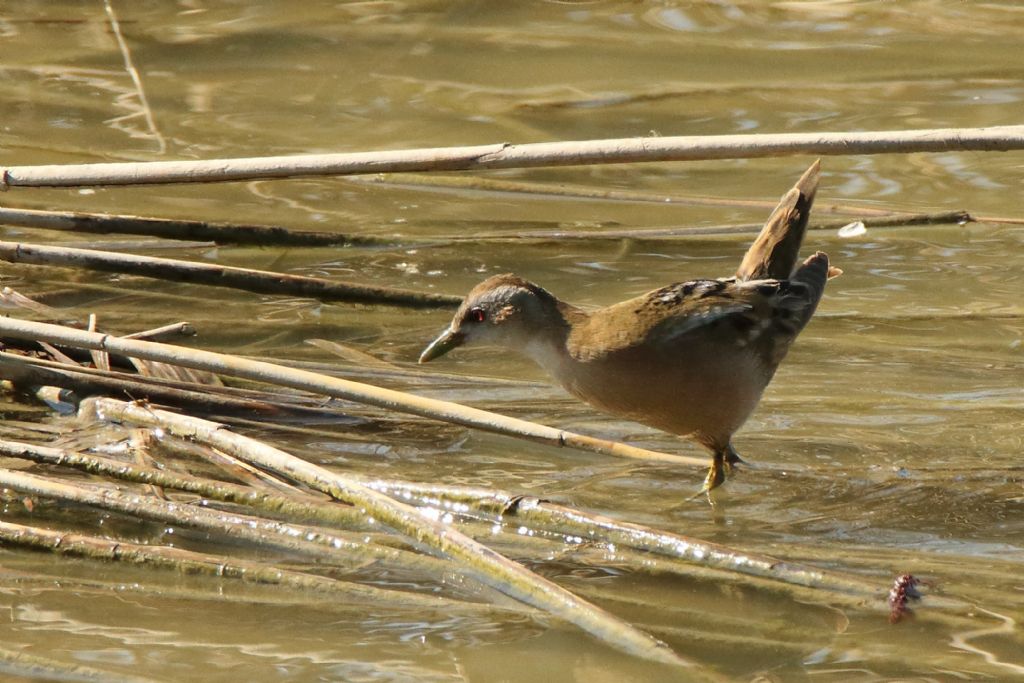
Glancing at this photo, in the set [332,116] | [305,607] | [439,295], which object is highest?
[332,116]

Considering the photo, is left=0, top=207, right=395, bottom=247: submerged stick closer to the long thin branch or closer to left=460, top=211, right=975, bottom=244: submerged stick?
left=460, top=211, right=975, bottom=244: submerged stick

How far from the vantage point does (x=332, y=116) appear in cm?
780

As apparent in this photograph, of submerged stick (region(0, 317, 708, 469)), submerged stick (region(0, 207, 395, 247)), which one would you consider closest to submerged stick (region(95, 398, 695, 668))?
submerged stick (region(0, 317, 708, 469))

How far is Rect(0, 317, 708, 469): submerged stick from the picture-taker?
13.0ft

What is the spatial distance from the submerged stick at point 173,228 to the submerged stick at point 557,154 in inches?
25.2

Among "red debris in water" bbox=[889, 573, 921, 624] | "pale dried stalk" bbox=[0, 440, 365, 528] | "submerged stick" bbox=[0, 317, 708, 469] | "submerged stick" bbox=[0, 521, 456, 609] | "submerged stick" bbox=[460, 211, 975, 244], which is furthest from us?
"submerged stick" bbox=[460, 211, 975, 244]

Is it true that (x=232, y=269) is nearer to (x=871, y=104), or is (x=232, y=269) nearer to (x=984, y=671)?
(x=984, y=671)

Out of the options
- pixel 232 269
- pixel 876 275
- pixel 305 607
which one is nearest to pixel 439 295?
pixel 232 269

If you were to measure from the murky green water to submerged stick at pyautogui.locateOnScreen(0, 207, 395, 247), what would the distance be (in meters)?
0.24

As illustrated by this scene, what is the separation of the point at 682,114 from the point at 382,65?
187 cm

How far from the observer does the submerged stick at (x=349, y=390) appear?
3957 millimetres

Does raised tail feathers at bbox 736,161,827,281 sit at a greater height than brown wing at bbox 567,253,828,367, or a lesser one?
greater

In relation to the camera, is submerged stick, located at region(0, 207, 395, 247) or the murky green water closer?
the murky green water

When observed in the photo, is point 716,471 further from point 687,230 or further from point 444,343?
point 687,230
